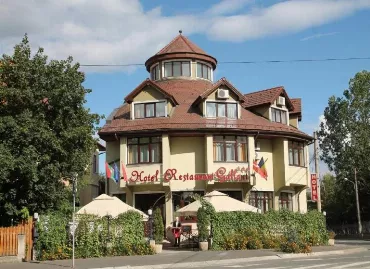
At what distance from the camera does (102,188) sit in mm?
46031

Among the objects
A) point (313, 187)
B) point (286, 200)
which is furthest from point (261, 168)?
point (286, 200)

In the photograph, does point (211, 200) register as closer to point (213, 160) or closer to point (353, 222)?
point (213, 160)

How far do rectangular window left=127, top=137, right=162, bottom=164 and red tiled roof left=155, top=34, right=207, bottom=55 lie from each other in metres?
8.94

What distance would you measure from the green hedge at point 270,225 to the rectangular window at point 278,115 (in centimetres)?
999

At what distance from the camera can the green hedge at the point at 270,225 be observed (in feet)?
81.1

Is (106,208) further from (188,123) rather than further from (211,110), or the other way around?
(211,110)

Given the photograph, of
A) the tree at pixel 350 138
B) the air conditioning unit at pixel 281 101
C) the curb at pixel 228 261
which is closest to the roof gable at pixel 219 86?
the air conditioning unit at pixel 281 101

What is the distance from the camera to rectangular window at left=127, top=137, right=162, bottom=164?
33.1 meters

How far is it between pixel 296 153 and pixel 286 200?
349cm

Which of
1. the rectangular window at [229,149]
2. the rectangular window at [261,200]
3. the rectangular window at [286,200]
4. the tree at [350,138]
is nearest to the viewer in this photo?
the rectangular window at [229,149]

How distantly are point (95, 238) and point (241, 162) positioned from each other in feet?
46.7

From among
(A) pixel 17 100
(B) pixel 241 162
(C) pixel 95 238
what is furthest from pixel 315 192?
(A) pixel 17 100

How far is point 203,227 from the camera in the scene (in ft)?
79.9

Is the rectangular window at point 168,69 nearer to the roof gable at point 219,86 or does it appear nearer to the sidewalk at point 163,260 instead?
the roof gable at point 219,86
